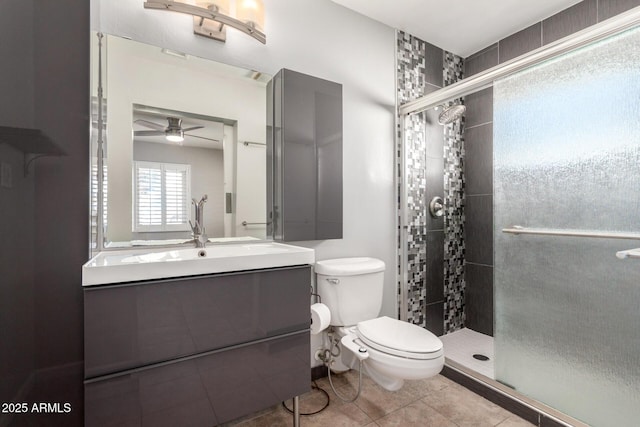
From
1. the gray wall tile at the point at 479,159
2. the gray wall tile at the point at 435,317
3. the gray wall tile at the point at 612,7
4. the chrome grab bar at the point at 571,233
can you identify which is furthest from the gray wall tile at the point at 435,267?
the gray wall tile at the point at 612,7

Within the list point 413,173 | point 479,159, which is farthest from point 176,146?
point 479,159

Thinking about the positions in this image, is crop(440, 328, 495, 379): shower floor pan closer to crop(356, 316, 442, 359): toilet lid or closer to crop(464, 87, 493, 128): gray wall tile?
crop(356, 316, 442, 359): toilet lid

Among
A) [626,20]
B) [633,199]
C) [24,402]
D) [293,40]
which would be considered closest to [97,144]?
[24,402]

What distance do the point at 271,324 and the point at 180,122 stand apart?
113cm

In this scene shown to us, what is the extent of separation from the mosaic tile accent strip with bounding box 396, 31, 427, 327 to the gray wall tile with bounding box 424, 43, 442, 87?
5cm

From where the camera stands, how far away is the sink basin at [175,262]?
3.11 feet

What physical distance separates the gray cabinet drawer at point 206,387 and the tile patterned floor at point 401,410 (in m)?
0.36

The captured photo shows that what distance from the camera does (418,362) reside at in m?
1.33

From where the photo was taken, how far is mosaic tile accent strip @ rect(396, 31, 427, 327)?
2285 millimetres

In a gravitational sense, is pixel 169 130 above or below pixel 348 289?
above

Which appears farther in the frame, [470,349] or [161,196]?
[470,349]

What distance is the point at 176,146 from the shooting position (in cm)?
154

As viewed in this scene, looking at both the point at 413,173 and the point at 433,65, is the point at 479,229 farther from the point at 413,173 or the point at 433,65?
the point at 433,65

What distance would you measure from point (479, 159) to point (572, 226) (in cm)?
117
